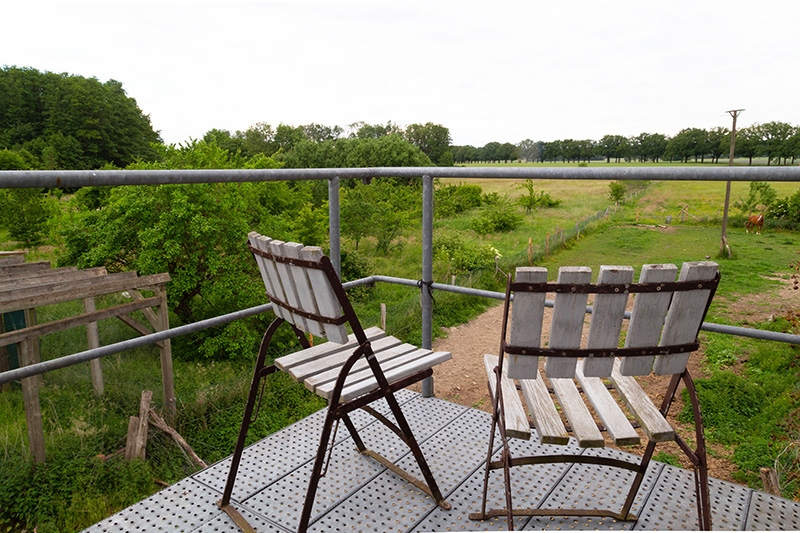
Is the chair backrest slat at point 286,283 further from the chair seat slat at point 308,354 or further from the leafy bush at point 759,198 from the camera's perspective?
the leafy bush at point 759,198

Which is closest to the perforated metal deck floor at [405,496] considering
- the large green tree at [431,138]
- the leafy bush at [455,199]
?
the leafy bush at [455,199]

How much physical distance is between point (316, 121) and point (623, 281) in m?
70.7

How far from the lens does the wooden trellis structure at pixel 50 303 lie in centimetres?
398

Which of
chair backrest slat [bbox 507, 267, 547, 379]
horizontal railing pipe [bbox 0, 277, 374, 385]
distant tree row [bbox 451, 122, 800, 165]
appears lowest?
horizontal railing pipe [bbox 0, 277, 374, 385]

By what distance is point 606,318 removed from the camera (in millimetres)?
1388

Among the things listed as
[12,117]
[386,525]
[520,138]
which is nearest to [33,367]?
[386,525]

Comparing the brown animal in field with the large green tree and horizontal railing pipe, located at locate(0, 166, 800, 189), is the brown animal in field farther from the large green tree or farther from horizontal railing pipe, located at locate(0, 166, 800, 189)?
the large green tree

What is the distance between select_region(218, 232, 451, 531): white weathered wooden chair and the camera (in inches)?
58.4

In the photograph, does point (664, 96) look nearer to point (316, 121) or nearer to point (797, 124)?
point (797, 124)

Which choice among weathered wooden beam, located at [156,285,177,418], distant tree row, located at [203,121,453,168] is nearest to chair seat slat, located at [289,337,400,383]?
weathered wooden beam, located at [156,285,177,418]

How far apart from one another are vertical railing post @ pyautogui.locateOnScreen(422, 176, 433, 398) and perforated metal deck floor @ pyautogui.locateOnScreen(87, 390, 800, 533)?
591mm

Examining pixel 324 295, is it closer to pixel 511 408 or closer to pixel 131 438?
pixel 511 408

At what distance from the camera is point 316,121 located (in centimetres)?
6819

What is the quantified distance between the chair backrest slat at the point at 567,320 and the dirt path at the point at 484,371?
2466 mm
